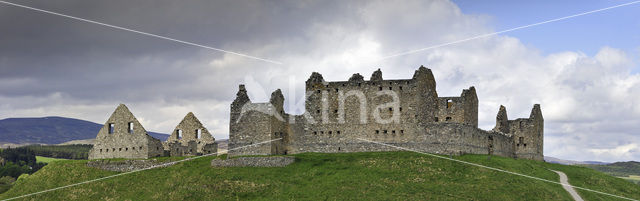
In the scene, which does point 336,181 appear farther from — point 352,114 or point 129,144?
point 129,144

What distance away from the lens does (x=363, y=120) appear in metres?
65.2

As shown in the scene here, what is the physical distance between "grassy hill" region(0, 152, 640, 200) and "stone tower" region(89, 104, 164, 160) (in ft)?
18.9

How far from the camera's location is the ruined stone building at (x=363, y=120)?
62375 mm

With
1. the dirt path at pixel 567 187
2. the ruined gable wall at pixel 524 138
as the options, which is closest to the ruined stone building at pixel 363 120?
the dirt path at pixel 567 187

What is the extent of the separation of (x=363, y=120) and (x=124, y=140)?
27398 mm

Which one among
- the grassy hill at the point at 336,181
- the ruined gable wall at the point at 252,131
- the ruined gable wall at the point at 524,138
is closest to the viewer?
the grassy hill at the point at 336,181

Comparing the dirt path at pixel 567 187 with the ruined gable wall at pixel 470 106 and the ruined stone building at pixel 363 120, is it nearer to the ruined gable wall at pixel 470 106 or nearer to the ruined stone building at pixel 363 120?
the ruined stone building at pixel 363 120

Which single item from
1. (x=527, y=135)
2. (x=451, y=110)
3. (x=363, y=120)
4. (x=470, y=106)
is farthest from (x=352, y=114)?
(x=527, y=135)

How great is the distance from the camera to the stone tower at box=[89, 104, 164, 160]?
67250mm

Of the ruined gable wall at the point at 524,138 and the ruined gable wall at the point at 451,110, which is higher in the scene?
the ruined gable wall at the point at 451,110

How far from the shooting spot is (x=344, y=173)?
5353 cm

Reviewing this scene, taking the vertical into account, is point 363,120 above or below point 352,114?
below

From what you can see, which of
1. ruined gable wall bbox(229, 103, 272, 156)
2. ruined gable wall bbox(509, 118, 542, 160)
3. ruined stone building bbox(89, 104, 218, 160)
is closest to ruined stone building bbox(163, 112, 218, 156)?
ruined stone building bbox(89, 104, 218, 160)

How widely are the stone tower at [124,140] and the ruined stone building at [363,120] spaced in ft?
35.1
